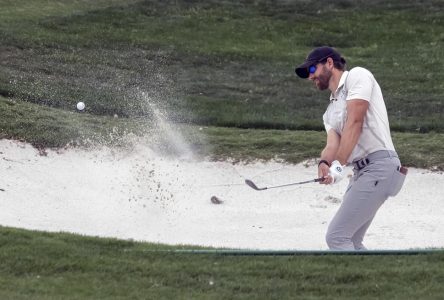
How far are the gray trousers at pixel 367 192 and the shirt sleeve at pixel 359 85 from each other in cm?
54

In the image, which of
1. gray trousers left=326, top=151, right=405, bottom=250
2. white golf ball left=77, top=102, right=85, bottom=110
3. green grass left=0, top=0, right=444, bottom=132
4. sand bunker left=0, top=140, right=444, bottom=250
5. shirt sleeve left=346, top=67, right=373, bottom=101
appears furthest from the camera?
green grass left=0, top=0, right=444, bottom=132

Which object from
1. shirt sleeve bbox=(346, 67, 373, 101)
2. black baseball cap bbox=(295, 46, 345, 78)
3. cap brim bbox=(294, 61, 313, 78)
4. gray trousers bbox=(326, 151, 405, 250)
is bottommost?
gray trousers bbox=(326, 151, 405, 250)

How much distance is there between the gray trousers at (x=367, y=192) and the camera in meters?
7.84

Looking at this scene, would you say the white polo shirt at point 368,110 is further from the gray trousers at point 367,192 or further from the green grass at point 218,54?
the green grass at point 218,54

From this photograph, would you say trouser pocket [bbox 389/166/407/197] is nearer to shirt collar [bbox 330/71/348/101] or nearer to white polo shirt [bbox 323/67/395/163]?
white polo shirt [bbox 323/67/395/163]

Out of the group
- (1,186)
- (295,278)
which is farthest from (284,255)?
(1,186)

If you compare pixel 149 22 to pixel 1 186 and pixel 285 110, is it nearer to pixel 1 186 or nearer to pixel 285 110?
pixel 285 110

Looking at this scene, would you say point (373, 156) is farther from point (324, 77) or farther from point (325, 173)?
point (324, 77)

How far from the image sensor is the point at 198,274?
802 centimetres

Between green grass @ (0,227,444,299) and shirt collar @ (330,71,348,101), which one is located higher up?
shirt collar @ (330,71,348,101)

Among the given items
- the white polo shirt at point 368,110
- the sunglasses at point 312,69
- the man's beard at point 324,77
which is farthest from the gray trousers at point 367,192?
the sunglasses at point 312,69

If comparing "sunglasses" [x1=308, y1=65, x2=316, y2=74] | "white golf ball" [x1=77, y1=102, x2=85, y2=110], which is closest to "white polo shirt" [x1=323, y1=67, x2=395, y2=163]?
"sunglasses" [x1=308, y1=65, x2=316, y2=74]

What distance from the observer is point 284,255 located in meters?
8.51

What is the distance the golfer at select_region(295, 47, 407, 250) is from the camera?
7.71 m
